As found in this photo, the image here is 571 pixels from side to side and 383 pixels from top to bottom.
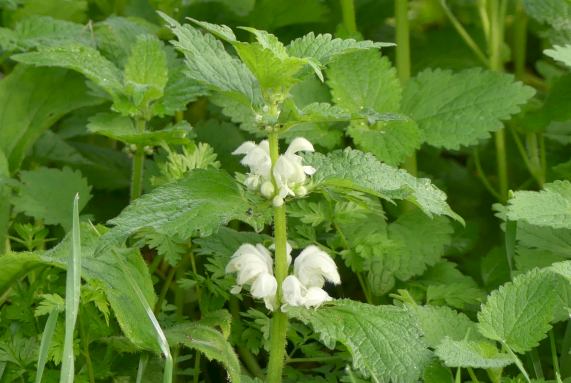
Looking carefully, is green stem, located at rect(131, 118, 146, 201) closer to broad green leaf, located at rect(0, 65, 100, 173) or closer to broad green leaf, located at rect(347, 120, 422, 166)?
broad green leaf, located at rect(0, 65, 100, 173)

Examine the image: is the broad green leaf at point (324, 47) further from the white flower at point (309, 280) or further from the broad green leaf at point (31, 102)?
the broad green leaf at point (31, 102)

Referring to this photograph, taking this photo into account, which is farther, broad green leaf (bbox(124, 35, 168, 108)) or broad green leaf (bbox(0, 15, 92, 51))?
broad green leaf (bbox(0, 15, 92, 51))

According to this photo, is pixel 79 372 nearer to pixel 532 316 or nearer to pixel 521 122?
pixel 532 316

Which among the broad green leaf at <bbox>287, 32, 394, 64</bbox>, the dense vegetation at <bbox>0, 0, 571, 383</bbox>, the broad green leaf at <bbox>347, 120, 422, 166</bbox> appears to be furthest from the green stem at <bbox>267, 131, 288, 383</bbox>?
the broad green leaf at <bbox>347, 120, 422, 166</bbox>

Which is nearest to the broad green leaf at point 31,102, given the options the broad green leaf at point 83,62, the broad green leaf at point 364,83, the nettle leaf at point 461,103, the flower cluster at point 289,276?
the broad green leaf at point 83,62

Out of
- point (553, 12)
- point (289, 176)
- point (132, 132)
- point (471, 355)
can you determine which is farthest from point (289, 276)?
point (553, 12)

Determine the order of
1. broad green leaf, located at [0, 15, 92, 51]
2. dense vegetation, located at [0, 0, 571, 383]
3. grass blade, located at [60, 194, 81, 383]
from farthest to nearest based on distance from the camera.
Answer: broad green leaf, located at [0, 15, 92, 51] < dense vegetation, located at [0, 0, 571, 383] < grass blade, located at [60, 194, 81, 383]
